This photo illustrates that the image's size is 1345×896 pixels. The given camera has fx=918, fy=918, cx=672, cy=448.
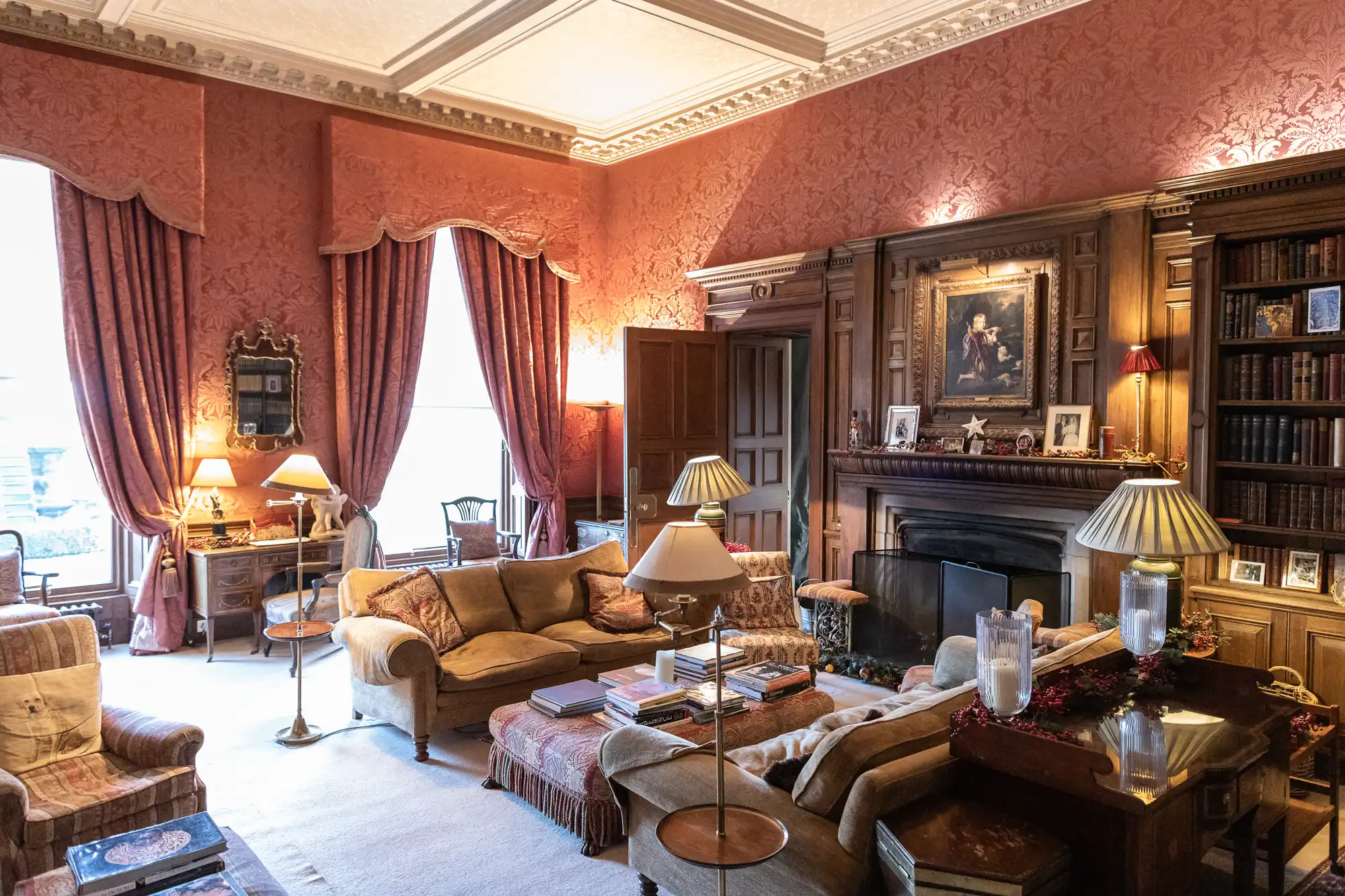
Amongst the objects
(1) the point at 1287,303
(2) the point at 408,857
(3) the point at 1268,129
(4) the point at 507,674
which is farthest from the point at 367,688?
(3) the point at 1268,129

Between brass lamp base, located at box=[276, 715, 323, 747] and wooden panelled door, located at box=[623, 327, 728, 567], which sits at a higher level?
wooden panelled door, located at box=[623, 327, 728, 567]

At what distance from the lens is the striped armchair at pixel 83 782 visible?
297 centimetres

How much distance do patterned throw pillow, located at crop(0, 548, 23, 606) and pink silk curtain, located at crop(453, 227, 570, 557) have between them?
3716 mm

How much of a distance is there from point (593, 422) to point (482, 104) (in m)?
3.09

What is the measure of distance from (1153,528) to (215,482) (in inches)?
237

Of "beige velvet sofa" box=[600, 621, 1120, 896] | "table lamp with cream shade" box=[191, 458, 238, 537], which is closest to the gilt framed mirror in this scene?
"table lamp with cream shade" box=[191, 458, 238, 537]

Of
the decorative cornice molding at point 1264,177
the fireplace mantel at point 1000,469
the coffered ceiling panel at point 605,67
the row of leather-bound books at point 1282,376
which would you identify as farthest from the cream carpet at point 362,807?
the coffered ceiling panel at point 605,67

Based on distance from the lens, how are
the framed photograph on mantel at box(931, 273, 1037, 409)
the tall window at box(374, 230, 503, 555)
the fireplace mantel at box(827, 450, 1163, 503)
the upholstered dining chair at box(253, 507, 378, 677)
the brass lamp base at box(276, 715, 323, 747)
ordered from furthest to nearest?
the tall window at box(374, 230, 503, 555) < the upholstered dining chair at box(253, 507, 378, 677) < the framed photograph on mantel at box(931, 273, 1037, 409) < the fireplace mantel at box(827, 450, 1163, 503) < the brass lamp base at box(276, 715, 323, 747)

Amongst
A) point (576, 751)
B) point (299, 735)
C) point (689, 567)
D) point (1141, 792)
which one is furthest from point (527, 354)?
point (1141, 792)

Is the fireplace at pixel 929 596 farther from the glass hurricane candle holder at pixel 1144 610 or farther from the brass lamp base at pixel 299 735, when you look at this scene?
the brass lamp base at pixel 299 735

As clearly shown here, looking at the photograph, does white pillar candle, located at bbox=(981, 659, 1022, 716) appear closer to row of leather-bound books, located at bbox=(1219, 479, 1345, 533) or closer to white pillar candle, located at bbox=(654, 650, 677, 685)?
white pillar candle, located at bbox=(654, 650, 677, 685)

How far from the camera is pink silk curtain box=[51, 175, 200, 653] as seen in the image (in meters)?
6.20

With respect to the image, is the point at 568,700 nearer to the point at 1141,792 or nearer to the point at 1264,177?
the point at 1141,792

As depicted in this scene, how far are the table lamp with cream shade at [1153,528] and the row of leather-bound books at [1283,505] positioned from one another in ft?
4.72
